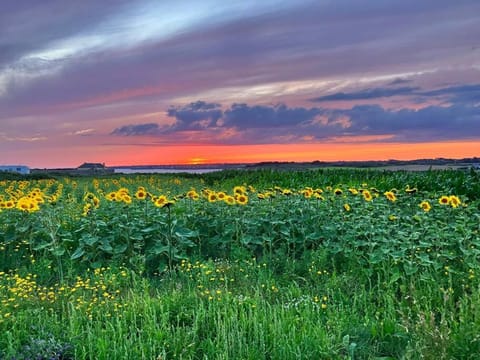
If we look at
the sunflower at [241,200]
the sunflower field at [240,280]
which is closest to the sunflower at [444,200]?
the sunflower field at [240,280]

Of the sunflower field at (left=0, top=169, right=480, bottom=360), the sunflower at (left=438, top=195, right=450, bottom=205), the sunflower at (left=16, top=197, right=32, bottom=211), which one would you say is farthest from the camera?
the sunflower at (left=16, top=197, right=32, bottom=211)

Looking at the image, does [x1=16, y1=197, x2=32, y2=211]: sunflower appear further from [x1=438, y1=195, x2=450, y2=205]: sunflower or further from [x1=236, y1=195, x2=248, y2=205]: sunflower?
[x1=438, y1=195, x2=450, y2=205]: sunflower

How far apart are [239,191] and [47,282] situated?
2.78m

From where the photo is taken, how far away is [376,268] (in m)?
5.68

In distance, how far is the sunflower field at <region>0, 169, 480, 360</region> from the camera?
12.6ft

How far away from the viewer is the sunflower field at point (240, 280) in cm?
384

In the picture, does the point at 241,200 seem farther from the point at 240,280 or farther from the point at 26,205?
the point at 26,205

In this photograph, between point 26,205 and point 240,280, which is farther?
point 26,205

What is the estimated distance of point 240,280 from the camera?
5648mm

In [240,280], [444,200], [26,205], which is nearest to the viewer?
[240,280]

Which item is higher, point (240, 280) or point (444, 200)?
point (444, 200)

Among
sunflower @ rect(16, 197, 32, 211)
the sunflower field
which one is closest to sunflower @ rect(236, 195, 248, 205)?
the sunflower field

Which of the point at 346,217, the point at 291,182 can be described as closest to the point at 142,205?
the point at 346,217

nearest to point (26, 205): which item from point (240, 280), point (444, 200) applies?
point (240, 280)
